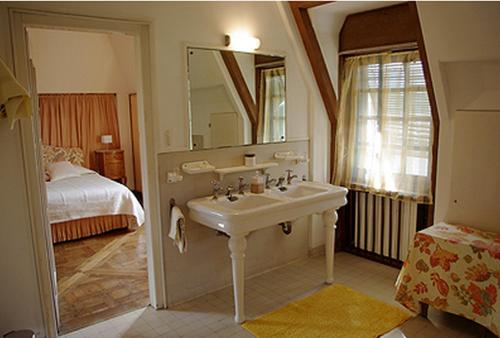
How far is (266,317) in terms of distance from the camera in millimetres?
3059

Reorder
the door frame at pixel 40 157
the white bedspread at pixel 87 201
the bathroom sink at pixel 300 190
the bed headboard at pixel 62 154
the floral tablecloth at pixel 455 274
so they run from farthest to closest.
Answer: the bed headboard at pixel 62 154 < the white bedspread at pixel 87 201 < the bathroom sink at pixel 300 190 < the floral tablecloth at pixel 455 274 < the door frame at pixel 40 157

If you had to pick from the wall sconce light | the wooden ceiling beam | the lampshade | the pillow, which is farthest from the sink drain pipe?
the lampshade

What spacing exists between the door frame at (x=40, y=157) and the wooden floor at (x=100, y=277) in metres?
0.31

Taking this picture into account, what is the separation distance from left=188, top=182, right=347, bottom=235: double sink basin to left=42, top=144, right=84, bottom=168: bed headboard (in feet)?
13.8

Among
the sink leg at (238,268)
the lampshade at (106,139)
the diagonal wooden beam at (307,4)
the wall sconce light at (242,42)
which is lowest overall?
the sink leg at (238,268)

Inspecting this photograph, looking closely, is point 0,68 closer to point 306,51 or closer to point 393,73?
point 306,51

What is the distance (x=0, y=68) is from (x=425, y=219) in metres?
3.37

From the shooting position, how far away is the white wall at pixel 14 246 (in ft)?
8.15

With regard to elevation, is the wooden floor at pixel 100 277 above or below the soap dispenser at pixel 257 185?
below

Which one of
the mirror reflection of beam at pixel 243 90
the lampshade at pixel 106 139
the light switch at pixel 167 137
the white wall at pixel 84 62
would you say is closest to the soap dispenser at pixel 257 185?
the mirror reflection of beam at pixel 243 90

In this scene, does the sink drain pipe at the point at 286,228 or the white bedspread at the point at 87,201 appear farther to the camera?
the white bedspread at the point at 87,201

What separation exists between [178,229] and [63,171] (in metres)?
3.55

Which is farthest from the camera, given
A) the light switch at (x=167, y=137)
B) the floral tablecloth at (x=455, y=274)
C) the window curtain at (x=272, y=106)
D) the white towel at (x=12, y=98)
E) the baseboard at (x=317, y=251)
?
the baseboard at (x=317, y=251)

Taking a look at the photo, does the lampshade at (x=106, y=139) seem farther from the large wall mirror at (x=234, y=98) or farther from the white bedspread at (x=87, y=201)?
the large wall mirror at (x=234, y=98)
